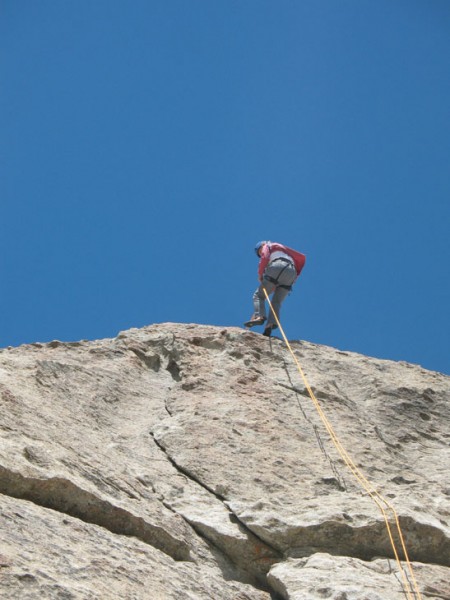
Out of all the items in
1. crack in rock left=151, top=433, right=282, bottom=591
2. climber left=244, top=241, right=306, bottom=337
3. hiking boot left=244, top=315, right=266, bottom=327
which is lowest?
crack in rock left=151, top=433, right=282, bottom=591

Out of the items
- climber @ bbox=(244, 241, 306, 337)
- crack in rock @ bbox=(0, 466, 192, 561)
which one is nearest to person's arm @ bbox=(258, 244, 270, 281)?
climber @ bbox=(244, 241, 306, 337)

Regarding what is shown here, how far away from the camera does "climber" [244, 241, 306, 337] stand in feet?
42.6

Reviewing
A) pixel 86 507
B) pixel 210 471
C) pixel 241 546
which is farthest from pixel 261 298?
pixel 86 507

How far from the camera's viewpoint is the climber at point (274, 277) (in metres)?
13.0

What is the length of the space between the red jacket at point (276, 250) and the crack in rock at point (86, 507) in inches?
300

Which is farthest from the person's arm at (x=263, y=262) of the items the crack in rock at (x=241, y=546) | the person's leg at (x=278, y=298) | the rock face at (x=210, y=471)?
the crack in rock at (x=241, y=546)

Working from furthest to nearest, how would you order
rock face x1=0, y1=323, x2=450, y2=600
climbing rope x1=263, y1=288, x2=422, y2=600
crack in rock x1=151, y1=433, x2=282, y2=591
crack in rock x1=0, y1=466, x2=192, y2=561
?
crack in rock x1=151, y1=433, x2=282, y2=591, climbing rope x1=263, y1=288, x2=422, y2=600, crack in rock x1=0, y1=466, x2=192, y2=561, rock face x1=0, y1=323, x2=450, y2=600

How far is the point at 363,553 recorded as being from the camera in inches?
253

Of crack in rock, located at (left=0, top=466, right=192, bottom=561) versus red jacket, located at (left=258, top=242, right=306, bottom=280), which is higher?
red jacket, located at (left=258, top=242, right=306, bottom=280)

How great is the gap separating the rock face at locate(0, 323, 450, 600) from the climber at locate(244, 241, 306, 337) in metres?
2.14

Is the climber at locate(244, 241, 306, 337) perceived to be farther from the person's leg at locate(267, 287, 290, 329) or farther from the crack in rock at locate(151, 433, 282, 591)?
the crack in rock at locate(151, 433, 282, 591)

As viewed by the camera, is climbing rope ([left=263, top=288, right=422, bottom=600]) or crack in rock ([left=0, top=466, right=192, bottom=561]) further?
climbing rope ([left=263, top=288, right=422, bottom=600])

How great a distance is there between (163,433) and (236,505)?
1.49 meters

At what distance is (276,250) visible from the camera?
1341 centimetres
